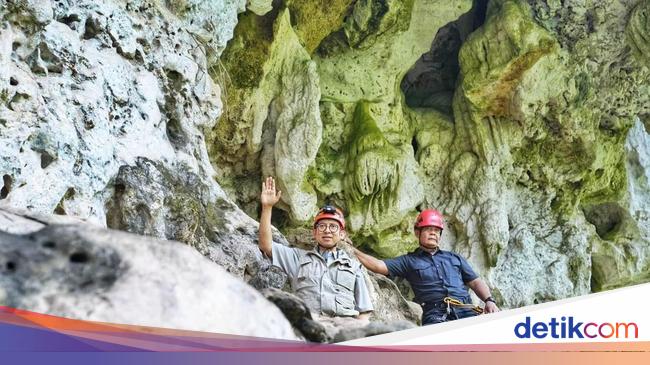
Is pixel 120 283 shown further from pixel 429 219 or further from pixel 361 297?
pixel 429 219

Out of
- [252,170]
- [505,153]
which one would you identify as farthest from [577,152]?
[252,170]

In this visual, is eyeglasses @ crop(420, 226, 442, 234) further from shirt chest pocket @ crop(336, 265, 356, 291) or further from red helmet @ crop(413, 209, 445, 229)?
shirt chest pocket @ crop(336, 265, 356, 291)

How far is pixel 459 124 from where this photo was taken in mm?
9484

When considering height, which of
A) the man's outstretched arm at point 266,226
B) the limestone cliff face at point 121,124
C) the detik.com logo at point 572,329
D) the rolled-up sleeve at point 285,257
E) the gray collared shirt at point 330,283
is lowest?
the detik.com logo at point 572,329

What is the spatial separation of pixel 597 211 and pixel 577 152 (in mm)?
2010

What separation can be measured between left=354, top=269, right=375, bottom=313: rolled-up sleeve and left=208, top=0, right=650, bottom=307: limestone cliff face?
12.8 feet

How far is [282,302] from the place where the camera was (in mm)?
2188

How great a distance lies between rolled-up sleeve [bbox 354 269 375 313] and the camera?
3646mm

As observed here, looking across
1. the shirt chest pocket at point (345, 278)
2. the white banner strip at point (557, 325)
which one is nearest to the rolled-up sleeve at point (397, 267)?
the shirt chest pocket at point (345, 278)

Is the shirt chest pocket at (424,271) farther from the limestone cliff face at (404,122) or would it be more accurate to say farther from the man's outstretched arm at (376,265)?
the limestone cliff face at (404,122)

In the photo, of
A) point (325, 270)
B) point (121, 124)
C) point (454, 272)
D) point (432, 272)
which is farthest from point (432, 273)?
point (121, 124)

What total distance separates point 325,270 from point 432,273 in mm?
859

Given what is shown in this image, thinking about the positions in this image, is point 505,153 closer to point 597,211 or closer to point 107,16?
point 597,211

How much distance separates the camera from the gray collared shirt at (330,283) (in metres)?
3.59
